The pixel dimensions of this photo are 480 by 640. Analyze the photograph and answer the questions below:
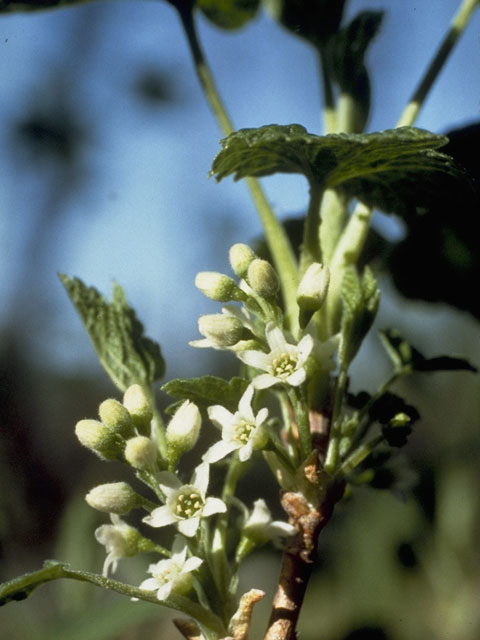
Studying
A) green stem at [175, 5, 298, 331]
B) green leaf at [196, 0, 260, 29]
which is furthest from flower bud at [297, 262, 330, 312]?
green leaf at [196, 0, 260, 29]

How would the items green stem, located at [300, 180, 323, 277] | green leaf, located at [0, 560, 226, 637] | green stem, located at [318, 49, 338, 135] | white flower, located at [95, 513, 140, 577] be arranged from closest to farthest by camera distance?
green leaf, located at [0, 560, 226, 637], white flower, located at [95, 513, 140, 577], green stem, located at [300, 180, 323, 277], green stem, located at [318, 49, 338, 135]

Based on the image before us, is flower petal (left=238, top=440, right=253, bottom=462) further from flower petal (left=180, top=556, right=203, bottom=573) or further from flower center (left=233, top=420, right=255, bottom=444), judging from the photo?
flower petal (left=180, top=556, right=203, bottom=573)

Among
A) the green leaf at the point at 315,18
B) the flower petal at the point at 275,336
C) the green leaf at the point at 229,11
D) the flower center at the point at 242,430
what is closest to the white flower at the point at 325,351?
the flower petal at the point at 275,336

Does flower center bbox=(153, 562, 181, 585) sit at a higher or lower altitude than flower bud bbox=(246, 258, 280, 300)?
lower

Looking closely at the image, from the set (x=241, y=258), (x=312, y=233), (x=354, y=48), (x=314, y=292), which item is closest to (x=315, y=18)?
(x=354, y=48)

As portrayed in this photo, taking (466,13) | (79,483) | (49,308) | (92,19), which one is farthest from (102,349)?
(49,308)

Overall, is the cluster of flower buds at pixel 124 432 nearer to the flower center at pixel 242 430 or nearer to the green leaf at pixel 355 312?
the flower center at pixel 242 430
